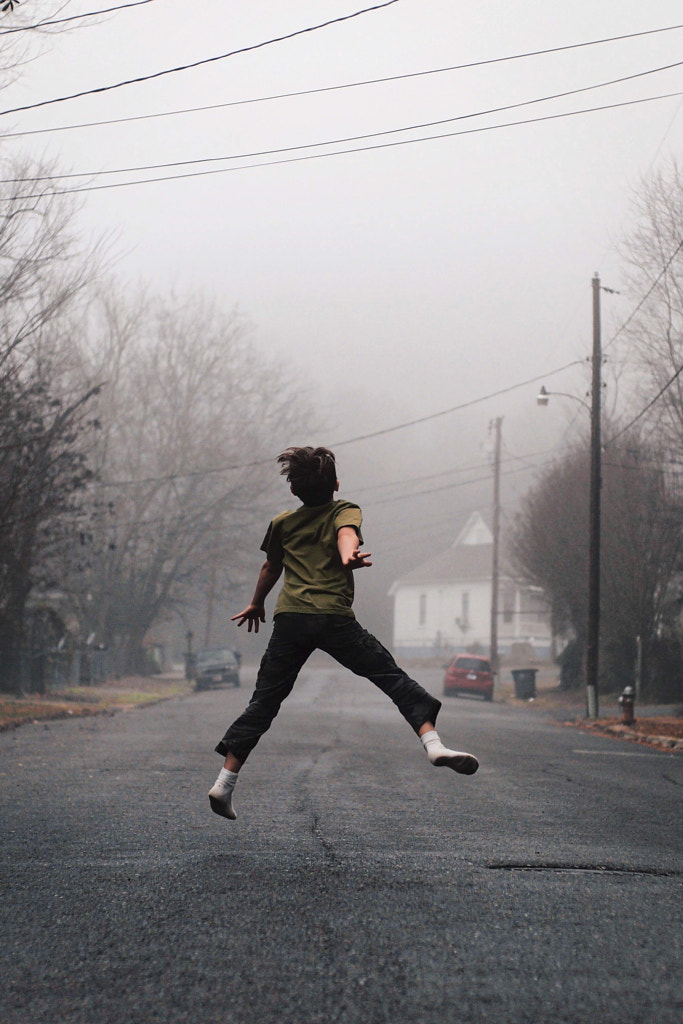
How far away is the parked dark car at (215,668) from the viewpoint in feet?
140

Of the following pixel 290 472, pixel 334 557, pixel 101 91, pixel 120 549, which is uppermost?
pixel 101 91

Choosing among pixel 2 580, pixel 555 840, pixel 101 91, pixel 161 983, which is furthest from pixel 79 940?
pixel 2 580

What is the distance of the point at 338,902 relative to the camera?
15.2ft

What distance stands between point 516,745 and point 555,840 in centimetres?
878

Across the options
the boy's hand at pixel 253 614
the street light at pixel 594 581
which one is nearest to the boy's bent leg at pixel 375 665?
the boy's hand at pixel 253 614

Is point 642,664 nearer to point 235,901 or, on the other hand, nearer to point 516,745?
point 516,745

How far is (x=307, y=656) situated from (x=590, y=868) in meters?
1.71

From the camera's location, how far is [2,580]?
20766 mm

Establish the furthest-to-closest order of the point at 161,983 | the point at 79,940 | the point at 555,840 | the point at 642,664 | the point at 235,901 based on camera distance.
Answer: the point at 642,664, the point at 555,840, the point at 235,901, the point at 79,940, the point at 161,983

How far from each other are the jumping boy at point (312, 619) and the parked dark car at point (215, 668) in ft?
122

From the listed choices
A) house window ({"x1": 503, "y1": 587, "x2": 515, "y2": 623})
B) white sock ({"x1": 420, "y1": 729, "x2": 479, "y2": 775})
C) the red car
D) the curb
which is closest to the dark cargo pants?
white sock ({"x1": 420, "y1": 729, "x2": 479, "y2": 775})

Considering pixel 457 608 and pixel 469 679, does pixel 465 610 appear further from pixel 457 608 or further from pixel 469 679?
pixel 469 679

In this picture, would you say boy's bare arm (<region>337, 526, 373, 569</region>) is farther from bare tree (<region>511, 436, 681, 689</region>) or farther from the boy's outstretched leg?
bare tree (<region>511, 436, 681, 689</region>)

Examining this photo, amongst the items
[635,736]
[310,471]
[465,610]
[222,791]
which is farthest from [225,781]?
[465,610]
